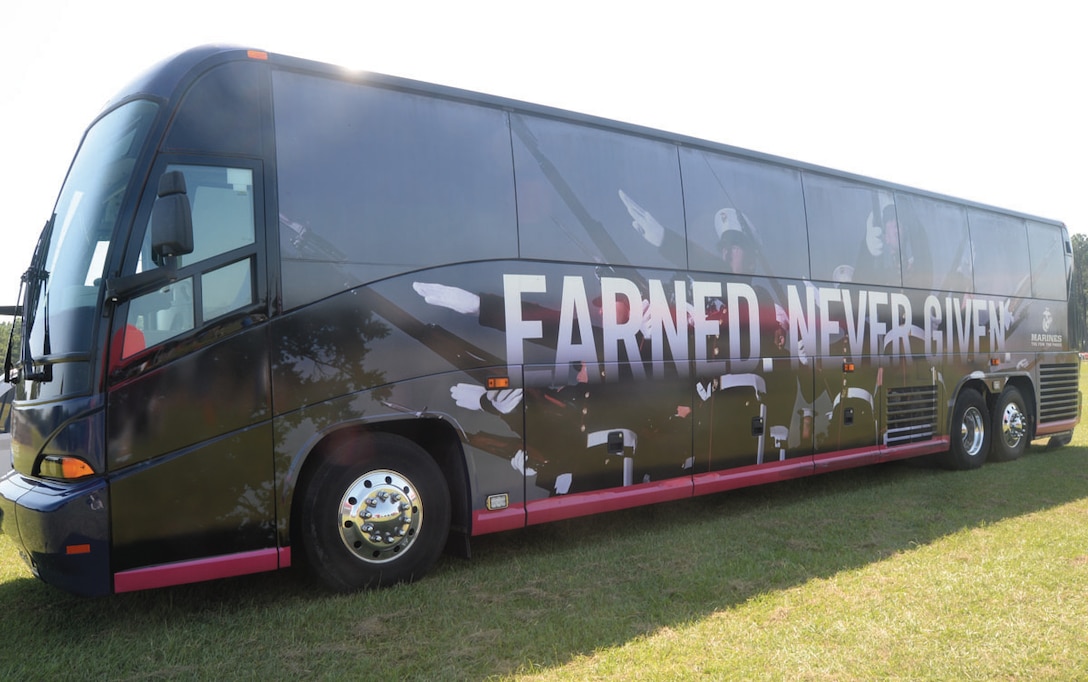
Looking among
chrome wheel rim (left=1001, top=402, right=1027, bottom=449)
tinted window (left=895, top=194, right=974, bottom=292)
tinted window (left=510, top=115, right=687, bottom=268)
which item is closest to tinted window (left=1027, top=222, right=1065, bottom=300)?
chrome wheel rim (left=1001, top=402, right=1027, bottom=449)

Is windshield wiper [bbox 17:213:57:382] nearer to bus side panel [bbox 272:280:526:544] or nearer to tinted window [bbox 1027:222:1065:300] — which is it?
bus side panel [bbox 272:280:526:544]

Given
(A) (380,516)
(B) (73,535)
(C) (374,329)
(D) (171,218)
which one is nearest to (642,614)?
(A) (380,516)

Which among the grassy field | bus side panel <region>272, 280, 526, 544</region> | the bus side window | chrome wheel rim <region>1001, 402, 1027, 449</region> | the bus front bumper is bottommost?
the grassy field

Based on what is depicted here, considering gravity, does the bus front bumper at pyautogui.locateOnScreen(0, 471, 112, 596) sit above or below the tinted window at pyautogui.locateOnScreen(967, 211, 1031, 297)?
below

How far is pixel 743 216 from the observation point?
7.16 metres

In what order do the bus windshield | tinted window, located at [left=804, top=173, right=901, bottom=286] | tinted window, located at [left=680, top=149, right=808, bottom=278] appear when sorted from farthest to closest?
tinted window, located at [left=804, top=173, right=901, bottom=286]
tinted window, located at [left=680, top=149, right=808, bottom=278]
the bus windshield

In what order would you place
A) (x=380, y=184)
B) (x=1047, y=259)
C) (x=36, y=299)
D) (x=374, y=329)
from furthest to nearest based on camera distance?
(x=1047, y=259) → (x=380, y=184) → (x=374, y=329) → (x=36, y=299)

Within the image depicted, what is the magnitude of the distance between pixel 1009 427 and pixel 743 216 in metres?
5.97

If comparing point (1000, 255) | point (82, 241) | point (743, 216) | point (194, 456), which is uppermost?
point (743, 216)

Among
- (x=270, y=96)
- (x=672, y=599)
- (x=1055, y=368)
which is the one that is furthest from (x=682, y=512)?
(x=1055, y=368)

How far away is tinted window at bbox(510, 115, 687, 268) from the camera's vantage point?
571 cm

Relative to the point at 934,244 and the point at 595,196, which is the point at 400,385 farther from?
the point at 934,244

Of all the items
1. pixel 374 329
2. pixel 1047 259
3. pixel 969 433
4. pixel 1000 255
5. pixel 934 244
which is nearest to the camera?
pixel 374 329

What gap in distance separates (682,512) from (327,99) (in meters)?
4.82
